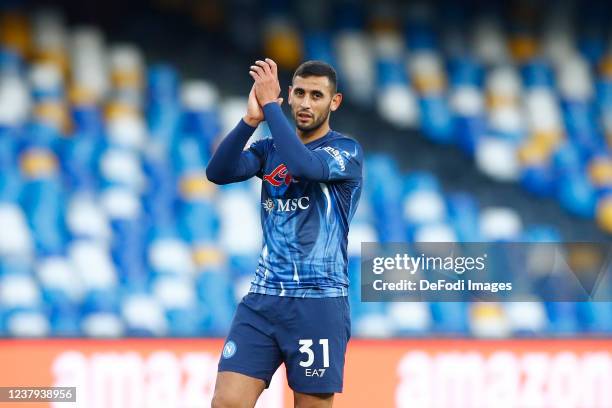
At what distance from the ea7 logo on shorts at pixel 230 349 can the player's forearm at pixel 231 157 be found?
1.78ft

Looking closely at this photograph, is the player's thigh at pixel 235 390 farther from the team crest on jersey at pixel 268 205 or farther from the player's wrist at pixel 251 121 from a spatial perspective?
the player's wrist at pixel 251 121

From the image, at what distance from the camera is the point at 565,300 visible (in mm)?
6711

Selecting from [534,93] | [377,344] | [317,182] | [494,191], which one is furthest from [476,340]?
[317,182]

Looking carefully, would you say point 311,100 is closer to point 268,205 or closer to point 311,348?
point 268,205

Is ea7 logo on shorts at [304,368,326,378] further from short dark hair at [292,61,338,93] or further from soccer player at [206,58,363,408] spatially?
short dark hair at [292,61,338,93]

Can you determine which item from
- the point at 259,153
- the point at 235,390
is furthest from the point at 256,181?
the point at 235,390

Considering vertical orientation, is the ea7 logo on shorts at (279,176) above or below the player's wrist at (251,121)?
below

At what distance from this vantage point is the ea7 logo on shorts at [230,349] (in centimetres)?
372

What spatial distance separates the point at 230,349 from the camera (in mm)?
3732

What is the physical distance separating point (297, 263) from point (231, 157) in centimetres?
41

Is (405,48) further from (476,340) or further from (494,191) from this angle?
(476,340)
